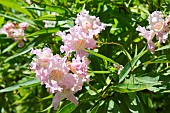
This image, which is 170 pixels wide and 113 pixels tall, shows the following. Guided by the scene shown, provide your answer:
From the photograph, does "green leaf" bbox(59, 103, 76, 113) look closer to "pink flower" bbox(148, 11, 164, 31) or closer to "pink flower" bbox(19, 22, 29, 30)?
"pink flower" bbox(148, 11, 164, 31)

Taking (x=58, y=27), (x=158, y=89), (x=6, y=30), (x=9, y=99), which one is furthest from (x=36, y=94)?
(x=158, y=89)

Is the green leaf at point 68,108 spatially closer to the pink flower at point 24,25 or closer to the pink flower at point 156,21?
the pink flower at point 156,21

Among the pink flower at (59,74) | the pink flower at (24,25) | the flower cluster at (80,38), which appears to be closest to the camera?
the pink flower at (59,74)

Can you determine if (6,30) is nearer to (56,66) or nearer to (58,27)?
(58,27)

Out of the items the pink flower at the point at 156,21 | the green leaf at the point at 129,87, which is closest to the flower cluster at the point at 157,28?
the pink flower at the point at 156,21

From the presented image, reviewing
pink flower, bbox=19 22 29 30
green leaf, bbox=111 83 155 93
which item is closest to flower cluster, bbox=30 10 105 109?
green leaf, bbox=111 83 155 93

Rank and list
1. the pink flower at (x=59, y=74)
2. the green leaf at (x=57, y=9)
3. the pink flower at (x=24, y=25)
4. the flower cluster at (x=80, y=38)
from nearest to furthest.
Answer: the pink flower at (x=59, y=74)
the flower cluster at (x=80, y=38)
the green leaf at (x=57, y=9)
the pink flower at (x=24, y=25)
